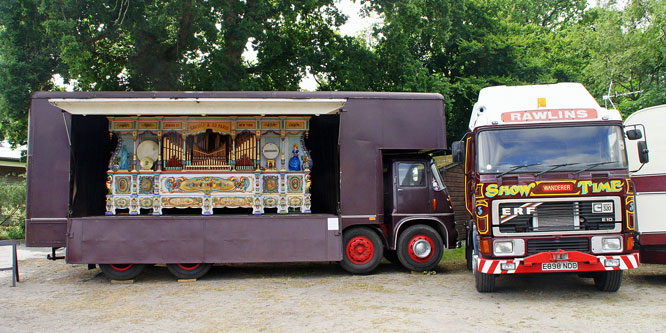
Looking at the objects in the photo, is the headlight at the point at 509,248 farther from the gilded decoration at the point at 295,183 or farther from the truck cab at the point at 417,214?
the gilded decoration at the point at 295,183

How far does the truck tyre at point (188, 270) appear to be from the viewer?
35.9 ft

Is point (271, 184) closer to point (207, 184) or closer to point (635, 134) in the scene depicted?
point (207, 184)

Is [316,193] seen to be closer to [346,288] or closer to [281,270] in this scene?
[281,270]

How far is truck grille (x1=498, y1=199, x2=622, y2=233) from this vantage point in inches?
324

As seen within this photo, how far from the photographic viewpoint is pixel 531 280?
34.4 feet

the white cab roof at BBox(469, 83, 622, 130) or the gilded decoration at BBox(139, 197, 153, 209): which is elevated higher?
the white cab roof at BBox(469, 83, 622, 130)

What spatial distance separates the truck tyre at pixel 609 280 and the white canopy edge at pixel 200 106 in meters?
5.24

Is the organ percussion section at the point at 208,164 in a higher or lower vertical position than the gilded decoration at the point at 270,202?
higher

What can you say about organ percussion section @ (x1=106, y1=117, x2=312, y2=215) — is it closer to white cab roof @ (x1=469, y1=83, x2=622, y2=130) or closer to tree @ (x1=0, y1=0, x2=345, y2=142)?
white cab roof @ (x1=469, y1=83, x2=622, y2=130)

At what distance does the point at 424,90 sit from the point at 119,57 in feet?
34.6

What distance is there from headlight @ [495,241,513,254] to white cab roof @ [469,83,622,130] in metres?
1.84

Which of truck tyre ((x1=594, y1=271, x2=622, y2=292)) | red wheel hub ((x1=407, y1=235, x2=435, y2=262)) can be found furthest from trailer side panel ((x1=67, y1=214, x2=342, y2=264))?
truck tyre ((x1=594, y1=271, x2=622, y2=292))

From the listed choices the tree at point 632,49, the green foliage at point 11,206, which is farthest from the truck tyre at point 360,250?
the tree at point 632,49

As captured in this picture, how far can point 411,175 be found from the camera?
1152 centimetres
